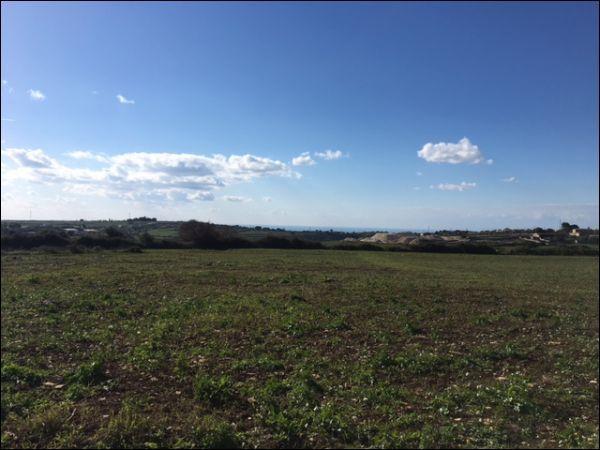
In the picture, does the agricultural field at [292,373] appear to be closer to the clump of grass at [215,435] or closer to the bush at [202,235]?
the clump of grass at [215,435]

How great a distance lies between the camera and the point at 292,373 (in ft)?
28.6

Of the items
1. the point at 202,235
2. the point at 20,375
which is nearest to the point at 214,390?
the point at 20,375

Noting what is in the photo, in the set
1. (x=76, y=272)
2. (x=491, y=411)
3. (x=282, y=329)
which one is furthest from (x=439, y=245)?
(x=491, y=411)

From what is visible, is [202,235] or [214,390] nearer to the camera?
[214,390]

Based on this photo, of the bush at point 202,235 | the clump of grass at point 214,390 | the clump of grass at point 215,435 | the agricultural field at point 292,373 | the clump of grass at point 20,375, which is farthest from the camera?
the bush at point 202,235

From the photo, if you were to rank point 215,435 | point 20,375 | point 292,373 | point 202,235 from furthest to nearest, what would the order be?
point 202,235 → point 292,373 → point 20,375 → point 215,435

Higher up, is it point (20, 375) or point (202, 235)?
point (202, 235)

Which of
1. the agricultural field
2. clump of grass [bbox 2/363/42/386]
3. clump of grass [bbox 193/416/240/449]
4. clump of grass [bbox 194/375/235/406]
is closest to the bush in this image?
the agricultural field

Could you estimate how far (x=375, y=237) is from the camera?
52.9 meters

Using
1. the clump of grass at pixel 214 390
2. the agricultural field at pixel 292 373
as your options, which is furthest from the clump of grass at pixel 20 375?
the clump of grass at pixel 214 390

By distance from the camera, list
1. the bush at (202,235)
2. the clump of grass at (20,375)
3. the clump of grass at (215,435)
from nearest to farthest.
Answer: the clump of grass at (215,435), the clump of grass at (20,375), the bush at (202,235)

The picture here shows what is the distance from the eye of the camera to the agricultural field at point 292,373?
625cm

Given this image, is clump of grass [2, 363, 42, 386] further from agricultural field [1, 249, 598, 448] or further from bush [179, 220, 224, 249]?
bush [179, 220, 224, 249]

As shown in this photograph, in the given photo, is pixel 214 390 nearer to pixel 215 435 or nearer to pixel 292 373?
pixel 215 435
